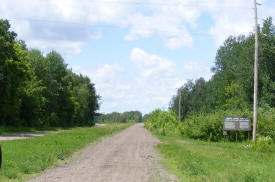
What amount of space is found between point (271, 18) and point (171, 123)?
77.8 feet

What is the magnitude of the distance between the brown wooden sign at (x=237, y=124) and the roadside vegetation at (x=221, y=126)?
119 centimetres

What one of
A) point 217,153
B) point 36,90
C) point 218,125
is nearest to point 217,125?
point 218,125

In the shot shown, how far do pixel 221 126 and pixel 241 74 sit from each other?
28.3m

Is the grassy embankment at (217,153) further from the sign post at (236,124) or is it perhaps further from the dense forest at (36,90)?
the dense forest at (36,90)

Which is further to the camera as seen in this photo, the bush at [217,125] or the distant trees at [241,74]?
the distant trees at [241,74]

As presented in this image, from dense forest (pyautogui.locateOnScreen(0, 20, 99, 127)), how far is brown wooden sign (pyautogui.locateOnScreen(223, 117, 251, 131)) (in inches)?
1049

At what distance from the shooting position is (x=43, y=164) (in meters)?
14.7

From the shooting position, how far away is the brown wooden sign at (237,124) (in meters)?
32.0

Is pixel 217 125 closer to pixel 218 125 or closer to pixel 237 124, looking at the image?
pixel 218 125

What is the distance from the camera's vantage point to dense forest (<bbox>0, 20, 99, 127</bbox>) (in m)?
47.6

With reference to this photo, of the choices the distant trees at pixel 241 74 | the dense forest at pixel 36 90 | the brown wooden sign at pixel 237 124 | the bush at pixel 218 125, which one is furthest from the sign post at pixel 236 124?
the dense forest at pixel 36 90

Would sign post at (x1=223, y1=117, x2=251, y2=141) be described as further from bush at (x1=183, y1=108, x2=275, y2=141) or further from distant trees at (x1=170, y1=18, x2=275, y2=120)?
distant trees at (x1=170, y1=18, x2=275, y2=120)

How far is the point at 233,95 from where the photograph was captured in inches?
2889

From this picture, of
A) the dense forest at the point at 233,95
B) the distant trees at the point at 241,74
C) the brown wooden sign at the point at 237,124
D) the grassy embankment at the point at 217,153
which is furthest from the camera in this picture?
the distant trees at the point at 241,74
